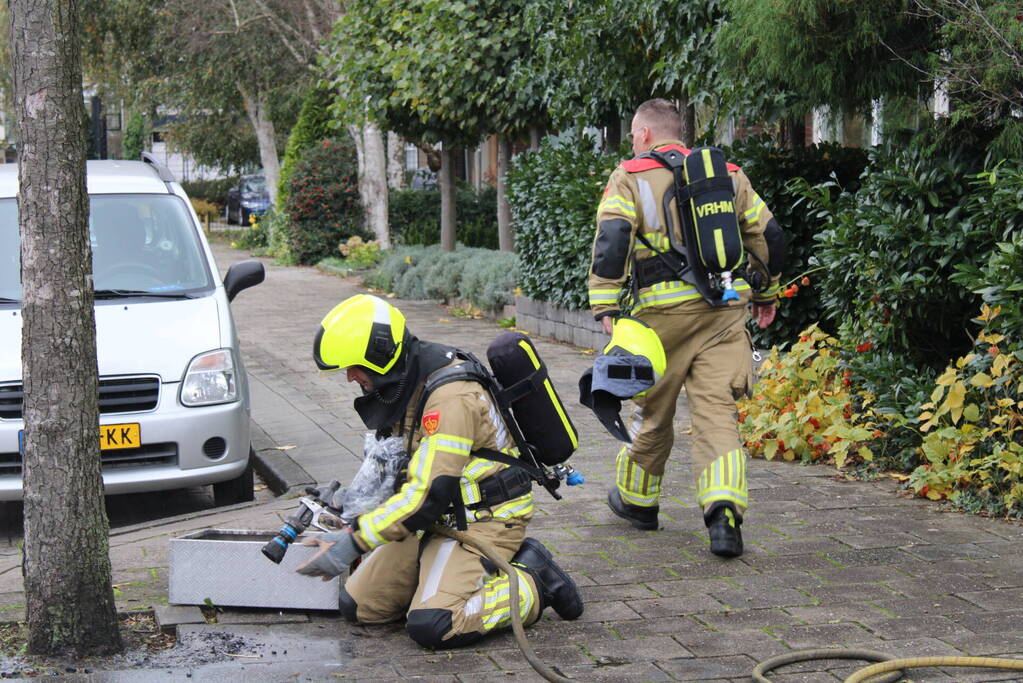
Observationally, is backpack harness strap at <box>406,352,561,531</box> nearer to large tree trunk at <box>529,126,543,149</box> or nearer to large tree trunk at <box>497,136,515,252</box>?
large tree trunk at <box>529,126,543,149</box>

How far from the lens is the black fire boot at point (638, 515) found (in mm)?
5766

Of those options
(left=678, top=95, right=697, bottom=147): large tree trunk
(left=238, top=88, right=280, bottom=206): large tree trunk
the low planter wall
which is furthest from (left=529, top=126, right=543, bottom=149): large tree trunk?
(left=238, top=88, right=280, bottom=206): large tree trunk

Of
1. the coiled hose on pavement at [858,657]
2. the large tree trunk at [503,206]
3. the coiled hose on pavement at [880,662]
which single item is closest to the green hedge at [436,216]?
the large tree trunk at [503,206]

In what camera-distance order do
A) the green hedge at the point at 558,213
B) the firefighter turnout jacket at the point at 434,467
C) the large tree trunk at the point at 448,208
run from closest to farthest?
1. the firefighter turnout jacket at the point at 434,467
2. the green hedge at the point at 558,213
3. the large tree trunk at the point at 448,208

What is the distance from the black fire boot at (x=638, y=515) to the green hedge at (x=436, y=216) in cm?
1596

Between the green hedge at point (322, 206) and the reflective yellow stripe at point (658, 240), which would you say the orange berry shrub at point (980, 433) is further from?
the green hedge at point (322, 206)

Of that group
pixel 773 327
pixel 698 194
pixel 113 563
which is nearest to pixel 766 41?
pixel 698 194

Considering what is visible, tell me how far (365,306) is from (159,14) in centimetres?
2787

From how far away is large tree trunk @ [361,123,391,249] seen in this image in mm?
22516

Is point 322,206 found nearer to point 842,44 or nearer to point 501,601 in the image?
point 842,44

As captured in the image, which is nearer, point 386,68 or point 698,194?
point 698,194

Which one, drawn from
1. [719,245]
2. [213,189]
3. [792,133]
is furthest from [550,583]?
[213,189]

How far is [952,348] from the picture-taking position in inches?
278

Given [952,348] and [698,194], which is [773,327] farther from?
[698,194]
